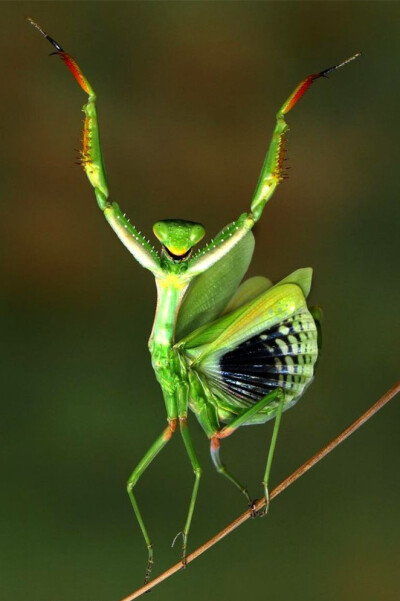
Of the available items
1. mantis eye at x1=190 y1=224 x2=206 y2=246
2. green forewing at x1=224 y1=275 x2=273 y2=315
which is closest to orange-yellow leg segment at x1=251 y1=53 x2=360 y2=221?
mantis eye at x1=190 y1=224 x2=206 y2=246

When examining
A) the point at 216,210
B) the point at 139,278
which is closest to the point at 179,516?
the point at 139,278

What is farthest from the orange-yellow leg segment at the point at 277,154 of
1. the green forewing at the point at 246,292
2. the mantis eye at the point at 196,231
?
the green forewing at the point at 246,292

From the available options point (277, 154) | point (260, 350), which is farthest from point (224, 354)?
point (277, 154)

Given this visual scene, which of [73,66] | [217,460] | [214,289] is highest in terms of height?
[73,66]

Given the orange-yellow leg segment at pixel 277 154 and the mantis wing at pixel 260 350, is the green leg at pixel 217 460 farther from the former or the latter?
the orange-yellow leg segment at pixel 277 154

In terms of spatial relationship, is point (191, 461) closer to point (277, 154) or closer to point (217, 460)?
point (217, 460)

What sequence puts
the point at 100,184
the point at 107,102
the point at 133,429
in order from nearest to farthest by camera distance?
the point at 100,184
the point at 133,429
the point at 107,102

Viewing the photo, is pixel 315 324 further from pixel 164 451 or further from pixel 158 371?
pixel 164 451
